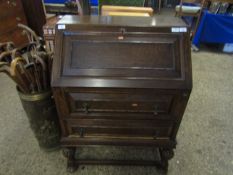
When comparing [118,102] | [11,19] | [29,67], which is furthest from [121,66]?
[11,19]

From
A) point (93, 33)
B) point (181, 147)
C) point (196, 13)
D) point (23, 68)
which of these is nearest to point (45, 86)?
point (23, 68)

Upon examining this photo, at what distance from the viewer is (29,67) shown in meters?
0.89

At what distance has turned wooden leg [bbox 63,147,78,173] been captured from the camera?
1098 millimetres

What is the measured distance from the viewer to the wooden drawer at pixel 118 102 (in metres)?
0.84

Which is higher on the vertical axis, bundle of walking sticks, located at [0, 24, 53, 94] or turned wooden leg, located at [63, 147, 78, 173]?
bundle of walking sticks, located at [0, 24, 53, 94]

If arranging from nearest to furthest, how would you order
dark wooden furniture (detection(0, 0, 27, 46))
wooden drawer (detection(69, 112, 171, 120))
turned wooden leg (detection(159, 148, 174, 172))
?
wooden drawer (detection(69, 112, 171, 120)) → turned wooden leg (detection(159, 148, 174, 172)) → dark wooden furniture (detection(0, 0, 27, 46))

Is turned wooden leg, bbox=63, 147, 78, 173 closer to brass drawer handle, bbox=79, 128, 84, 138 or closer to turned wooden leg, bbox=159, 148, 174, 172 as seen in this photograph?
brass drawer handle, bbox=79, 128, 84, 138

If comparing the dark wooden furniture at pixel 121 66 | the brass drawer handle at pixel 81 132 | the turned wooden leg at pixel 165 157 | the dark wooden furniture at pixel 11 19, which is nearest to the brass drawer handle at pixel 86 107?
the dark wooden furniture at pixel 121 66

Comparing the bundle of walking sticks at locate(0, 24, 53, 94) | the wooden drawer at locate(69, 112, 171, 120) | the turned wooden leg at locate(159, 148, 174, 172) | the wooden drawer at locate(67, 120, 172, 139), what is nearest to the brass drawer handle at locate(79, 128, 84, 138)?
the wooden drawer at locate(67, 120, 172, 139)

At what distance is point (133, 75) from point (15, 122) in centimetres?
129

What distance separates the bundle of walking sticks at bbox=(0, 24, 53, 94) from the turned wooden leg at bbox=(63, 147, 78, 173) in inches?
17.1

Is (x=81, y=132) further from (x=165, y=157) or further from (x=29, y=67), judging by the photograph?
(x=165, y=157)

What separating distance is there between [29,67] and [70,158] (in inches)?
25.9

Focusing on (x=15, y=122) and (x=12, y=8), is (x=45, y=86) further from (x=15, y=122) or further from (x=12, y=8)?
(x=12, y=8)
